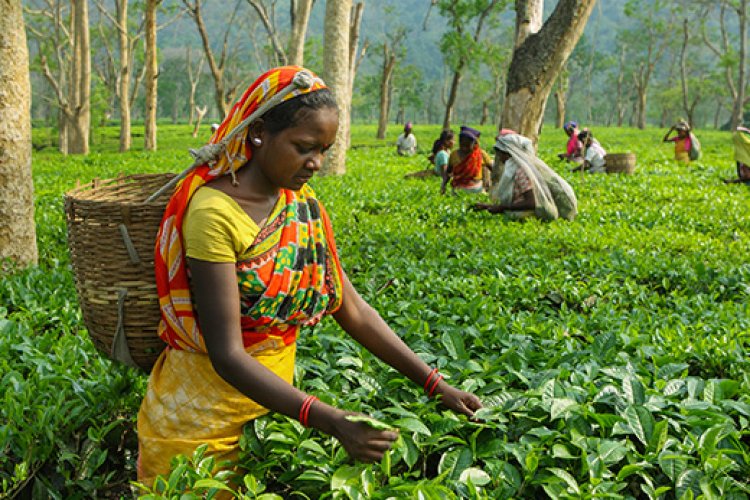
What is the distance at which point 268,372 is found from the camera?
73.8 inches

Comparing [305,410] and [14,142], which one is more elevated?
[14,142]

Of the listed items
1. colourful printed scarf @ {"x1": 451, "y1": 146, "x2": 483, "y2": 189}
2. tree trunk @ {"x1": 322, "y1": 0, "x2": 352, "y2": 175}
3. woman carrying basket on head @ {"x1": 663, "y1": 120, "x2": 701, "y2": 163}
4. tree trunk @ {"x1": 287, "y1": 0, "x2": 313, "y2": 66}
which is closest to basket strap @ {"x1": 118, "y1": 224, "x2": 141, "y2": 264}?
colourful printed scarf @ {"x1": 451, "y1": 146, "x2": 483, "y2": 189}


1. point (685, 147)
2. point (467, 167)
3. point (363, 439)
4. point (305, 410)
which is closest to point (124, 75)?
→ point (467, 167)

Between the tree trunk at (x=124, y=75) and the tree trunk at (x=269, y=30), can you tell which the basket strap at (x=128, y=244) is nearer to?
the tree trunk at (x=269, y=30)

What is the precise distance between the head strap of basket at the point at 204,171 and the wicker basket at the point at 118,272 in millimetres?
188

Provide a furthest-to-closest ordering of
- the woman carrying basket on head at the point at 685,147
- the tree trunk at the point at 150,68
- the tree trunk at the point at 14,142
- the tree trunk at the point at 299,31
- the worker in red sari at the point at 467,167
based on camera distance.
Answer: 1. the tree trunk at the point at 150,68
2. the woman carrying basket on head at the point at 685,147
3. the tree trunk at the point at 299,31
4. the worker in red sari at the point at 467,167
5. the tree trunk at the point at 14,142

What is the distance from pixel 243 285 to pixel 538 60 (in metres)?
7.41

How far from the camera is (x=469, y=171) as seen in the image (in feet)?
33.8

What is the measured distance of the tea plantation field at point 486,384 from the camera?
192 centimetres

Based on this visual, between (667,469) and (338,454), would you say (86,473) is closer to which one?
(338,454)

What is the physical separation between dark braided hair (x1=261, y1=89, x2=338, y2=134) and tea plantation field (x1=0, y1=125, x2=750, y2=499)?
0.93 meters

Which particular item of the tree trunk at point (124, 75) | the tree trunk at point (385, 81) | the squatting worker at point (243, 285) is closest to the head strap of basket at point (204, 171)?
the squatting worker at point (243, 285)

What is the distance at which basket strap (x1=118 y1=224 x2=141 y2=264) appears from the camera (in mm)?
2146

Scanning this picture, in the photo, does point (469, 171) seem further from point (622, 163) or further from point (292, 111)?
point (292, 111)
